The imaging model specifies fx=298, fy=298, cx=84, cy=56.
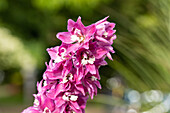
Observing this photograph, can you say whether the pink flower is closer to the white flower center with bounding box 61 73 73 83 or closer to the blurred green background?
the white flower center with bounding box 61 73 73 83

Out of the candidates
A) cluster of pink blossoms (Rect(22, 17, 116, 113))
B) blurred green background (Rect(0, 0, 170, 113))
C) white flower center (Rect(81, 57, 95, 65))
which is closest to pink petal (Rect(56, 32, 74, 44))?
cluster of pink blossoms (Rect(22, 17, 116, 113))

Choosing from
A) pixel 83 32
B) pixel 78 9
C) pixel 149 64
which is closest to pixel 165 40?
pixel 149 64

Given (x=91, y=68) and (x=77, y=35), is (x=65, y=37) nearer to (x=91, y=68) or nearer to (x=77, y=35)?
(x=77, y=35)

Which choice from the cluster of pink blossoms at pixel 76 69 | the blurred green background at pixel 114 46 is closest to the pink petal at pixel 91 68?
the cluster of pink blossoms at pixel 76 69

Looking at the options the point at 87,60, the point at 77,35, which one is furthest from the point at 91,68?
the point at 77,35

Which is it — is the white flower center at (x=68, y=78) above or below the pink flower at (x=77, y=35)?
below

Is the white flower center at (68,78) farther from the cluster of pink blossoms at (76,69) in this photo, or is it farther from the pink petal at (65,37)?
the pink petal at (65,37)
